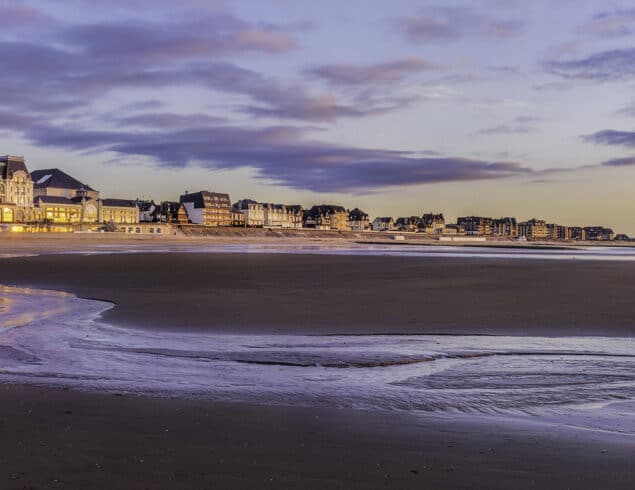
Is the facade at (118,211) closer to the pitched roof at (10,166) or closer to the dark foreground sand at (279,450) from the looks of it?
the pitched roof at (10,166)

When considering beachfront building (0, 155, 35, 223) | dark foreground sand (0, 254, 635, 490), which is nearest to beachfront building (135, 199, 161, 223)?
beachfront building (0, 155, 35, 223)

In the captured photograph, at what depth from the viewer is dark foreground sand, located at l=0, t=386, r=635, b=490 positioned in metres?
4.56

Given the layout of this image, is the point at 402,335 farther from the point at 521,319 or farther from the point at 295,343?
the point at 521,319

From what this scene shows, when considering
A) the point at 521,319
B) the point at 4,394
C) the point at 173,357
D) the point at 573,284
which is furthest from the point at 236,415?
the point at 573,284

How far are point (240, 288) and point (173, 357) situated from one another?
12575 mm

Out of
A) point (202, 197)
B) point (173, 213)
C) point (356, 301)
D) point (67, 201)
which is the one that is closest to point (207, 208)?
point (202, 197)

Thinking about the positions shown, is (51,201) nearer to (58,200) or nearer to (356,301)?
(58,200)

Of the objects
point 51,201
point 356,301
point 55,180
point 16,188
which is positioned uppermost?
point 55,180

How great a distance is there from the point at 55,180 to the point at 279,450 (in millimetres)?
168328

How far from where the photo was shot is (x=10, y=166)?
13975 centimetres

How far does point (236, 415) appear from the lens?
21.1 feet

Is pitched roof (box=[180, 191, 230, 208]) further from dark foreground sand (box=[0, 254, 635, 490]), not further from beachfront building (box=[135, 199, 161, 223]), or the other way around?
dark foreground sand (box=[0, 254, 635, 490])

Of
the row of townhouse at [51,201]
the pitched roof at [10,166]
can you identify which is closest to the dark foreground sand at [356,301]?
the row of townhouse at [51,201]

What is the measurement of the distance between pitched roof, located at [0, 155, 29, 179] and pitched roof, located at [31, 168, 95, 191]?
13730 millimetres
